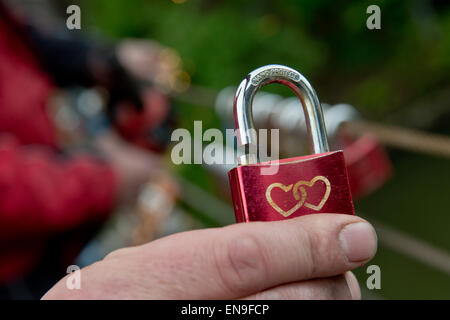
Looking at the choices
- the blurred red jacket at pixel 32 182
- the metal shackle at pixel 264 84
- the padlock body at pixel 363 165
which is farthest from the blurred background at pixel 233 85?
the metal shackle at pixel 264 84

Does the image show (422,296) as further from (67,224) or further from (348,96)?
(67,224)

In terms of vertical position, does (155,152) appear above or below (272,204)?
above

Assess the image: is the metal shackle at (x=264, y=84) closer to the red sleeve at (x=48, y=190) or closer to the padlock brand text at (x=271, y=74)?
the padlock brand text at (x=271, y=74)

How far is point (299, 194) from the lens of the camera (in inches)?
11.4

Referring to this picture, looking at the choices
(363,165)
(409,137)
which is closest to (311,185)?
(409,137)

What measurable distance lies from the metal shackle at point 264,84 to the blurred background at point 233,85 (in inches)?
30.6

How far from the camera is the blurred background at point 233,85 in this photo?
4.60ft

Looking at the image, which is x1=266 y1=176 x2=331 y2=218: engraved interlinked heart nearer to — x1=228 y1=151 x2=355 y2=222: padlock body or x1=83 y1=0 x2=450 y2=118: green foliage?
x1=228 y1=151 x2=355 y2=222: padlock body

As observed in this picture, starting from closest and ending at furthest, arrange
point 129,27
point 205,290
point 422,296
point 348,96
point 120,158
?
point 205,290
point 120,158
point 422,296
point 348,96
point 129,27

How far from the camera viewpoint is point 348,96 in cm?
278

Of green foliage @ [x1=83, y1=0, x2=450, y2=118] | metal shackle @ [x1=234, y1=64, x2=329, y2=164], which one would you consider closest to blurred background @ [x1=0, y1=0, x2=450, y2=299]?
green foliage @ [x1=83, y1=0, x2=450, y2=118]

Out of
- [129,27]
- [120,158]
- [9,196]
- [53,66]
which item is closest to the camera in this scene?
[9,196]
